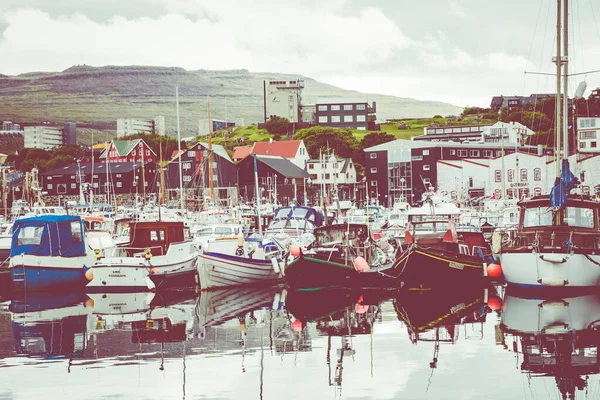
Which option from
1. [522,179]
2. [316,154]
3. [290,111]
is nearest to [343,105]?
[290,111]

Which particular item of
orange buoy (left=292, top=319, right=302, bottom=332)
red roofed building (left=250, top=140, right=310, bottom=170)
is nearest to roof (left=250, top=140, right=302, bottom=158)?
red roofed building (left=250, top=140, right=310, bottom=170)

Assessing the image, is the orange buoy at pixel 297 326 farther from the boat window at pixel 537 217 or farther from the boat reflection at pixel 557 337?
the boat window at pixel 537 217

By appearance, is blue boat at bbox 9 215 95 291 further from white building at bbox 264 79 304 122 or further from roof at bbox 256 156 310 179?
white building at bbox 264 79 304 122

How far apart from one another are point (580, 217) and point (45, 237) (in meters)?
19.2

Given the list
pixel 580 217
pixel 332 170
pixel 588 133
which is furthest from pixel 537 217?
pixel 332 170

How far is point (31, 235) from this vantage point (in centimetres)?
3166

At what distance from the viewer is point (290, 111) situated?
176 metres

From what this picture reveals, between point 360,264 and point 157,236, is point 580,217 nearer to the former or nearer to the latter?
point 360,264

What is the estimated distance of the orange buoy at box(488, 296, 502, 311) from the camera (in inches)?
975

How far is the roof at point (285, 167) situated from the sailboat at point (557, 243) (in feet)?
258

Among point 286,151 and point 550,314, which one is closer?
point 550,314

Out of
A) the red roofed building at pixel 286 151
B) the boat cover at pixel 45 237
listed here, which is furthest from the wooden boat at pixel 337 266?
the red roofed building at pixel 286 151

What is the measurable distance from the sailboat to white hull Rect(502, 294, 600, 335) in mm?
793

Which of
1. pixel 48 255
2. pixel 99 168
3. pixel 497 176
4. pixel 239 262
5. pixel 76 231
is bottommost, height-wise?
pixel 239 262
